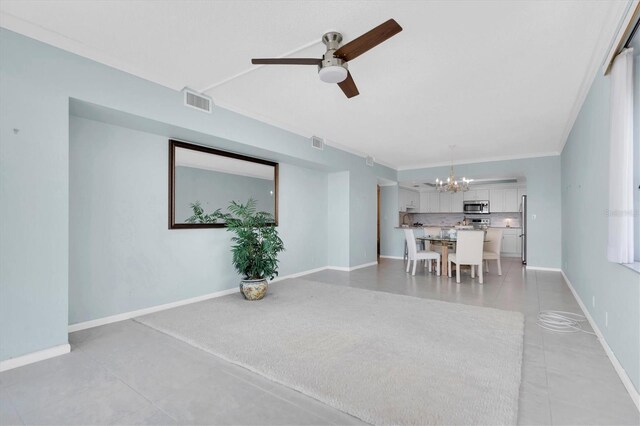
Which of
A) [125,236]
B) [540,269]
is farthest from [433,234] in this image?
[125,236]

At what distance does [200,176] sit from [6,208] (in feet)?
6.71

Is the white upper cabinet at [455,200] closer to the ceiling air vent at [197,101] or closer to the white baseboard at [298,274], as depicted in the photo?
the white baseboard at [298,274]

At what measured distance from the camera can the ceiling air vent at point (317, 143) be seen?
17.4 feet

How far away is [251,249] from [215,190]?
1009mm

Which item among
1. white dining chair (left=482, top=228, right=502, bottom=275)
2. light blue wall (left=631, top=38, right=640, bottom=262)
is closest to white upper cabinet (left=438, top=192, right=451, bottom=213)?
white dining chair (left=482, top=228, right=502, bottom=275)

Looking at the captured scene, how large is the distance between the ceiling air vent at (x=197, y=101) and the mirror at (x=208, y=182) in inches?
23.4

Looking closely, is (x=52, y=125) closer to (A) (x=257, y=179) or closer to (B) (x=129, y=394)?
(B) (x=129, y=394)

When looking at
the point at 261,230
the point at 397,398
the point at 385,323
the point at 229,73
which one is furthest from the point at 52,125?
the point at 385,323

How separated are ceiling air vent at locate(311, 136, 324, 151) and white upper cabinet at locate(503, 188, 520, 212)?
695 centimetres

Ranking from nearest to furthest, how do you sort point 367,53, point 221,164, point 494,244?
point 367,53 < point 221,164 < point 494,244

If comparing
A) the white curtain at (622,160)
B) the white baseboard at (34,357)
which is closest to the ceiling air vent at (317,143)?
the white curtain at (622,160)

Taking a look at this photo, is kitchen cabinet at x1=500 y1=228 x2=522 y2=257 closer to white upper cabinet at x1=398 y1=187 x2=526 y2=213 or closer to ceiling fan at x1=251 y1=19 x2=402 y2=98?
white upper cabinet at x1=398 y1=187 x2=526 y2=213

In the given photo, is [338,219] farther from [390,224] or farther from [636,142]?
[636,142]

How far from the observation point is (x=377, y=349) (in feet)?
8.22
